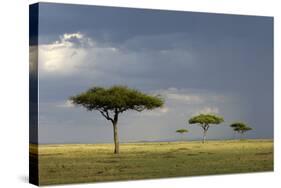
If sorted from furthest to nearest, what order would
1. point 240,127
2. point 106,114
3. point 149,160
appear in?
point 240,127, point 149,160, point 106,114

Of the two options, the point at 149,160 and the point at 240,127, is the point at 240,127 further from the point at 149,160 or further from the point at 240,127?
the point at 149,160

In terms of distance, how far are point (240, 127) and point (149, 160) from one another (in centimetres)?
290

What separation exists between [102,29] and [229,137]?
4.67m

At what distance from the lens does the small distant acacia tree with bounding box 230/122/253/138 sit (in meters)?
20.3

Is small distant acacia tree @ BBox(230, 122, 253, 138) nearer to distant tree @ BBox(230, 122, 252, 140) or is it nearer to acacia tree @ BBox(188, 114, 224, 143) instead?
distant tree @ BBox(230, 122, 252, 140)

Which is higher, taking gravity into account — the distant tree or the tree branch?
the tree branch

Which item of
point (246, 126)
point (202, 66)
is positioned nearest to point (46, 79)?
point (202, 66)

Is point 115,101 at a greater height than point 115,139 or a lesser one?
greater

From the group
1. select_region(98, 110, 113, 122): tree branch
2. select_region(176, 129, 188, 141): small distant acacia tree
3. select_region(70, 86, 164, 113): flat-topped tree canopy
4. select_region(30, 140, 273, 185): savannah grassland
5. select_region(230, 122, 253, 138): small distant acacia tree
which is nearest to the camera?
select_region(30, 140, 273, 185): savannah grassland

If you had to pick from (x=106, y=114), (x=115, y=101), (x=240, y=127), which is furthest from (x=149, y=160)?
(x=240, y=127)

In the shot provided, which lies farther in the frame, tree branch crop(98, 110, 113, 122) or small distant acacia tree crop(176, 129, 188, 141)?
small distant acacia tree crop(176, 129, 188, 141)

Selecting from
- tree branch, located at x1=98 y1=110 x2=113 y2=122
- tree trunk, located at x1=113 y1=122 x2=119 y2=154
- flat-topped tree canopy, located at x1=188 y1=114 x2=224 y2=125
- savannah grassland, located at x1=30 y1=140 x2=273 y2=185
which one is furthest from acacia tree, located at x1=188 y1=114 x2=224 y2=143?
tree branch, located at x1=98 y1=110 x2=113 y2=122

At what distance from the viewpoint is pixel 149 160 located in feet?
62.5

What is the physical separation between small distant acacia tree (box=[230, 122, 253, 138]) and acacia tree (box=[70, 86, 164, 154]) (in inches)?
96.0
